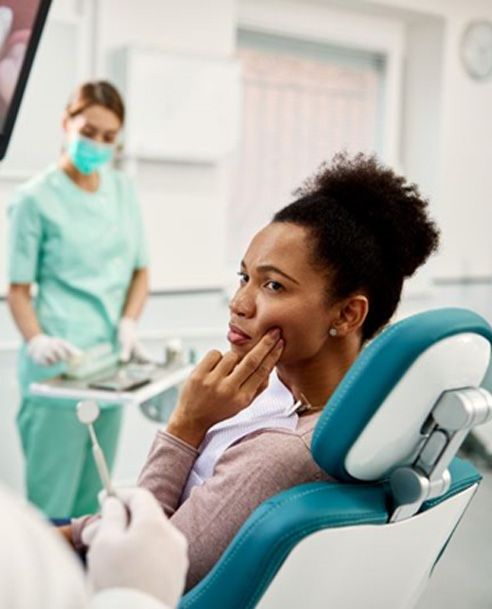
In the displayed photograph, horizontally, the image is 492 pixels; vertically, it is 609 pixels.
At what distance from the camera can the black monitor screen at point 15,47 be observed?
1478 mm

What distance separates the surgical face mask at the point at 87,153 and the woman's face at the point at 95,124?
0.02 metres

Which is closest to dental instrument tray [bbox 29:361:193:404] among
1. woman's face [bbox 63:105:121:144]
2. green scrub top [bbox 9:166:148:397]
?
green scrub top [bbox 9:166:148:397]

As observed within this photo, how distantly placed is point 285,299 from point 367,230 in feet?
0.55

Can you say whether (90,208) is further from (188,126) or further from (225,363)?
(225,363)

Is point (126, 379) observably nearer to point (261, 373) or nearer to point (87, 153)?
point (87, 153)

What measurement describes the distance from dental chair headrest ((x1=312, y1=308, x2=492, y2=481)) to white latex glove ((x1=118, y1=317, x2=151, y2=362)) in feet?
5.27

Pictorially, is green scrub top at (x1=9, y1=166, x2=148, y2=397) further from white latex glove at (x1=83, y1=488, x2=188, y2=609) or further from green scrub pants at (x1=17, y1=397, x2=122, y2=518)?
white latex glove at (x1=83, y1=488, x2=188, y2=609)

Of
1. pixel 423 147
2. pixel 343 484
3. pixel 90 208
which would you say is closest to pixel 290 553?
pixel 343 484

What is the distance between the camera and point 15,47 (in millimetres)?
1506

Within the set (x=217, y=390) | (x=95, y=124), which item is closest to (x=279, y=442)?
(x=217, y=390)

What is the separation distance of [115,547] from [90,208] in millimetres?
2041

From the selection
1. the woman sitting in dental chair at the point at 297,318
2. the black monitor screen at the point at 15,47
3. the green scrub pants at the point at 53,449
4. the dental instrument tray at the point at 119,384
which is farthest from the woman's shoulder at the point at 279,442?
the green scrub pants at the point at 53,449

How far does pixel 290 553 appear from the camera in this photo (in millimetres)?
1165

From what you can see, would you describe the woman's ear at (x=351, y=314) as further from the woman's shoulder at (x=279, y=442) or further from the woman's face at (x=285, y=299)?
the woman's shoulder at (x=279, y=442)
